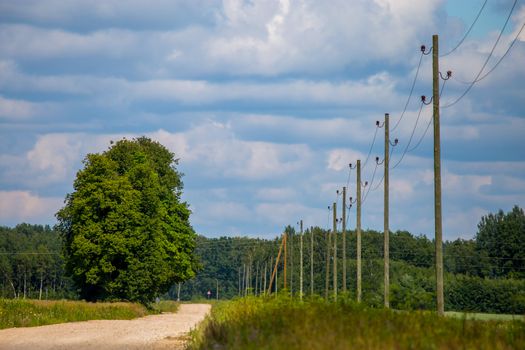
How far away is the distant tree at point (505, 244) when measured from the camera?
A: 132075mm

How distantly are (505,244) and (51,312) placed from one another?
331 feet

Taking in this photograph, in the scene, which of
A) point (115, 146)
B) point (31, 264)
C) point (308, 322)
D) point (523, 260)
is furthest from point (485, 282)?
point (31, 264)

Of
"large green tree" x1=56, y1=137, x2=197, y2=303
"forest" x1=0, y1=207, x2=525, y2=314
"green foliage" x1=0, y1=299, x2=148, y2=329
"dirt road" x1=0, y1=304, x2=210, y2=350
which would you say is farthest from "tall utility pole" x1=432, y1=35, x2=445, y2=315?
"large green tree" x1=56, y1=137, x2=197, y2=303

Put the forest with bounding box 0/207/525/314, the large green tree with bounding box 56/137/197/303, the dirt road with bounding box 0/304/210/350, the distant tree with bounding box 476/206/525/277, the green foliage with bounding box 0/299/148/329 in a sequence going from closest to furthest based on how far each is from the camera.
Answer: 1. the dirt road with bounding box 0/304/210/350
2. the green foliage with bounding box 0/299/148/329
3. the large green tree with bounding box 56/137/197/303
4. the forest with bounding box 0/207/525/314
5. the distant tree with bounding box 476/206/525/277

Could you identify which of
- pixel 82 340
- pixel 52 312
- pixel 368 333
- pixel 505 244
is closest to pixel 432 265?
pixel 505 244

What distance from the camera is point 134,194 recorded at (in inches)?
2815

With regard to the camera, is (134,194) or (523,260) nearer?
(134,194)

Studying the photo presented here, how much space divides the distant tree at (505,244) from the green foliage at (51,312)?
82119mm

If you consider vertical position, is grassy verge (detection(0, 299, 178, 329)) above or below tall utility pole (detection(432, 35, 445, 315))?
below

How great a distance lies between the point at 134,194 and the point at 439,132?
42.7 m

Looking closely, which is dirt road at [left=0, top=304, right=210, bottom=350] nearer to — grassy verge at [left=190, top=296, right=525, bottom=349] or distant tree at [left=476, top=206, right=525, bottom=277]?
grassy verge at [left=190, top=296, right=525, bottom=349]

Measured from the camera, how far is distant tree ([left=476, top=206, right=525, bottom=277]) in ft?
433

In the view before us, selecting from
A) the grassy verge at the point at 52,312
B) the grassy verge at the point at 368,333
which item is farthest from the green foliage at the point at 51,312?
the grassy verge at the point at 368,333

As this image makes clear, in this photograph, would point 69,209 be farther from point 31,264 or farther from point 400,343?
point 31,264
